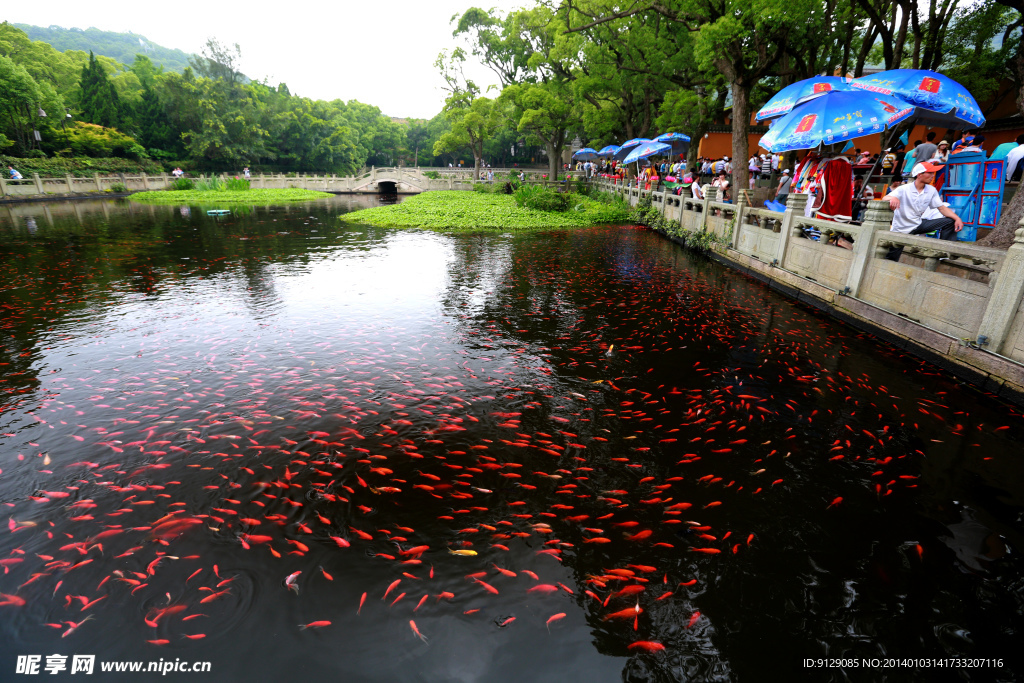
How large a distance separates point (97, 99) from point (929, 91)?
2492 inches

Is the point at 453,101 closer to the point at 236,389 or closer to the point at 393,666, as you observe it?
the point at 236,389

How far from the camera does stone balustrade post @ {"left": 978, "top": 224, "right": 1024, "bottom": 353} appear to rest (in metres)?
5.05

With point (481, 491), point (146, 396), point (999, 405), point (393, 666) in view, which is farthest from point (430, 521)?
point (999, 405)

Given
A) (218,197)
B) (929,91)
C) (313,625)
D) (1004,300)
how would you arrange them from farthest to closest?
(218,197) < (929,91) < (1004,300) < (313,625)

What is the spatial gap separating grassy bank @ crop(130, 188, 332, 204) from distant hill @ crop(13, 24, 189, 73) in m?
138

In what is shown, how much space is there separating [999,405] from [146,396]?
926cm

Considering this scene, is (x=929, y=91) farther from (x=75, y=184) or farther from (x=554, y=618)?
(x=75, y=184)

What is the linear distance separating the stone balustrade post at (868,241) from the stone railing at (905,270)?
12 millimetres

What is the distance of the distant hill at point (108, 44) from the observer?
143625 millimetres

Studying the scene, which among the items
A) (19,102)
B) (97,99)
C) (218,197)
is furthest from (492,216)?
(97,99)

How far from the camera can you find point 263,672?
250 centimetres

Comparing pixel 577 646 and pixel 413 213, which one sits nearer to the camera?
pixel 577 646

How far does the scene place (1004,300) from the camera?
5199mm

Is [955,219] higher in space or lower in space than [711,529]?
higher
